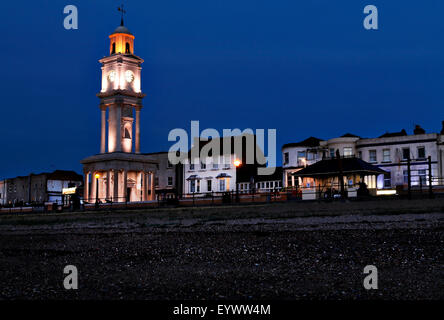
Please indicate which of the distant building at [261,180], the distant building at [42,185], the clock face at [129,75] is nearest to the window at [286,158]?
the distant building at [261,180]

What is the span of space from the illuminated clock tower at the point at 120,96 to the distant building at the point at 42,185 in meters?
54.9

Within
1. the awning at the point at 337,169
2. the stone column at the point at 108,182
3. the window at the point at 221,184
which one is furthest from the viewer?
the window at the point at 221,184

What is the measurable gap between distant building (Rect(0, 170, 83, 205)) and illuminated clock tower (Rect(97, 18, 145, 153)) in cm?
5487

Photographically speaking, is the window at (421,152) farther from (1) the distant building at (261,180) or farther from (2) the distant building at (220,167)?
(2) the distant building at (220,167)

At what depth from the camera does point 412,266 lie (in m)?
12.5

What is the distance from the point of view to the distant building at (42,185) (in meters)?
135

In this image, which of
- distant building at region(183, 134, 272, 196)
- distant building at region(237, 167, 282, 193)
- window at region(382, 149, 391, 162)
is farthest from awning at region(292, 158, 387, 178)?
distant building at region(237, 167, 282, 193)

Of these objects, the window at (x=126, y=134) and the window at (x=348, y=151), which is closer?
the window at (x=126, y=134)

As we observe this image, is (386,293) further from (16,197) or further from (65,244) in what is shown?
(16,197)

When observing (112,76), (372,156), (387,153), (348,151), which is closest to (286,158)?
(348,151)

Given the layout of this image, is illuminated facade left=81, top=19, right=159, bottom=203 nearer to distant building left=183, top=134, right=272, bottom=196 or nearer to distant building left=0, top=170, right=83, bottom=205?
distant building left=183, top=134, right=272, bottom=196

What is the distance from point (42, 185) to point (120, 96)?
65.6 metres

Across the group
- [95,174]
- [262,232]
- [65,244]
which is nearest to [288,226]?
[262,232]

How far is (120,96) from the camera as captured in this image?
78.8 m
